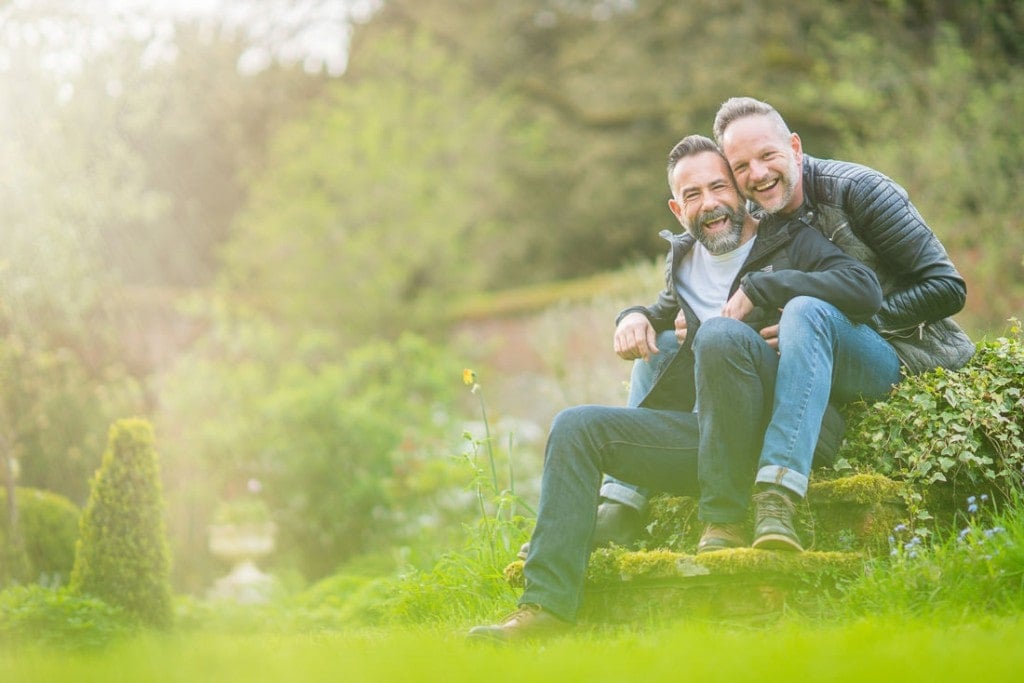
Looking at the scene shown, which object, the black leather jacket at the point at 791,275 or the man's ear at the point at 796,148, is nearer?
the black leather jacket at the point at 791,275

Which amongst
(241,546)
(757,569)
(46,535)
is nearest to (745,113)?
(757,569)

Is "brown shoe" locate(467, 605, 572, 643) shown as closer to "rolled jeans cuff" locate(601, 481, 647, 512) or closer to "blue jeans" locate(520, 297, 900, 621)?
"blue jeans" locate(520, 297, 900, 621)

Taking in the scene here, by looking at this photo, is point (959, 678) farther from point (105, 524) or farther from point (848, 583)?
point (105, 524)

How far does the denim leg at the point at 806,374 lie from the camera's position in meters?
3.37

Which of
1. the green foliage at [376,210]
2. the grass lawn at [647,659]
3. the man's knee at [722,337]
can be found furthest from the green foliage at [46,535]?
the green foliage at [376,210]

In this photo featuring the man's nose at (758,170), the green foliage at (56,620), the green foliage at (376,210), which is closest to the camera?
the man's nose at (758,170)

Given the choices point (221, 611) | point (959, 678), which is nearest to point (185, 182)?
point (221, 611)

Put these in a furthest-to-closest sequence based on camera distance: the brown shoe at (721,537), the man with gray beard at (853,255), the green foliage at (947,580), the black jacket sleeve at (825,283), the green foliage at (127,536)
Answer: the green foliage at (127,536), the man with gray beard at (853,255), the black jacket sleeve at (825,283), the brown shoe at (721,537), the green foliage at (947,580)

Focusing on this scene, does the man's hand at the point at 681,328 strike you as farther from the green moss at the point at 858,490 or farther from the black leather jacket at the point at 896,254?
the green moss at the point at 858,490

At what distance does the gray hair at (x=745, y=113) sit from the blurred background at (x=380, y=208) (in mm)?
1340

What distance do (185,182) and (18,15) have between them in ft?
45.4

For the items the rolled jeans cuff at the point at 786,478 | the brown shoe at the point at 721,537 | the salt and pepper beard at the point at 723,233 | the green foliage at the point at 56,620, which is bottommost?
the green foliage at the point at 56,620

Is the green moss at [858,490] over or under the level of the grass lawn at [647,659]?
over

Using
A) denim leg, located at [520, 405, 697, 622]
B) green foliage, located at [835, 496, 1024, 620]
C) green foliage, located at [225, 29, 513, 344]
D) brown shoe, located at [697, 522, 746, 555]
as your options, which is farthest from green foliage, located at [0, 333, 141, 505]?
green foliage, located at [835, 496, 1024, 620]
